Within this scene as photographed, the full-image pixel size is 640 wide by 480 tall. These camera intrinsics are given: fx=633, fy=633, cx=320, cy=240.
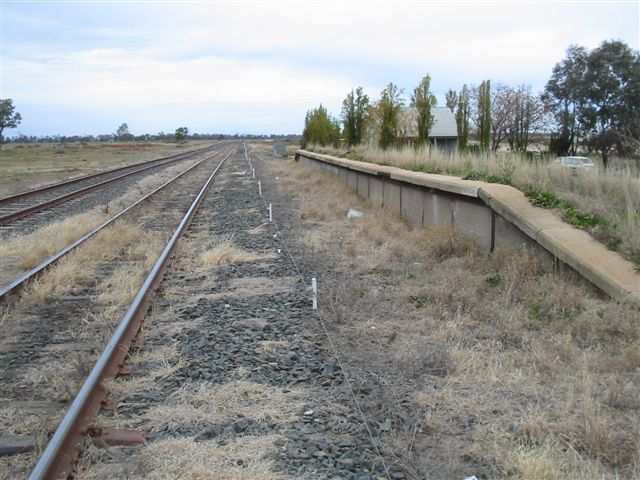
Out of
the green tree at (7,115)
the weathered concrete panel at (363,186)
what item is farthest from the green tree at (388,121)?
the green tree at (7,115)

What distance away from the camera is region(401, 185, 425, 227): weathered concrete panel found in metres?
12.8

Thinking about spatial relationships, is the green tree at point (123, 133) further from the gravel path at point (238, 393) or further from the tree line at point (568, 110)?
the gravel path at point (238, 393)

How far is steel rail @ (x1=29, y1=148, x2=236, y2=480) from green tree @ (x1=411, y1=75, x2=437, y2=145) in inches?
933

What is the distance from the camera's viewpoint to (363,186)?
63.1 ft

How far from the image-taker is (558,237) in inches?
298

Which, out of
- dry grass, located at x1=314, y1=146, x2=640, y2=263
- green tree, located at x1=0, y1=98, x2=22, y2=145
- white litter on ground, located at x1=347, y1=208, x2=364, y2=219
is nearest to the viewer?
dry grass, located at x1=314, y1=146, x2=640, y2=263

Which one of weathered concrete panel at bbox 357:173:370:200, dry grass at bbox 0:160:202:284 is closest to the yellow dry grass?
dry grass at bbox 0:160:202:284

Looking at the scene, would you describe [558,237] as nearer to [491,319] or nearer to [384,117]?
[491,319]

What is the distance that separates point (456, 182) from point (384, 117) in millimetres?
21183

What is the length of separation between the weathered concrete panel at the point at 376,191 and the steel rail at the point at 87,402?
9447 millimetres

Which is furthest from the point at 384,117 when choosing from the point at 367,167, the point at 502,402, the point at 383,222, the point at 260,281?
the point at 502,402

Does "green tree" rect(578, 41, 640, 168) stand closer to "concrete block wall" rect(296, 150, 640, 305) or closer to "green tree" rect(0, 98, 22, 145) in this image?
"concrete block wall" rect(296, 150, 640, 305)

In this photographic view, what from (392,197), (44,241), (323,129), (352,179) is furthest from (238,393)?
(323,129)

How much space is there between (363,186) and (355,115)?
916 inches
